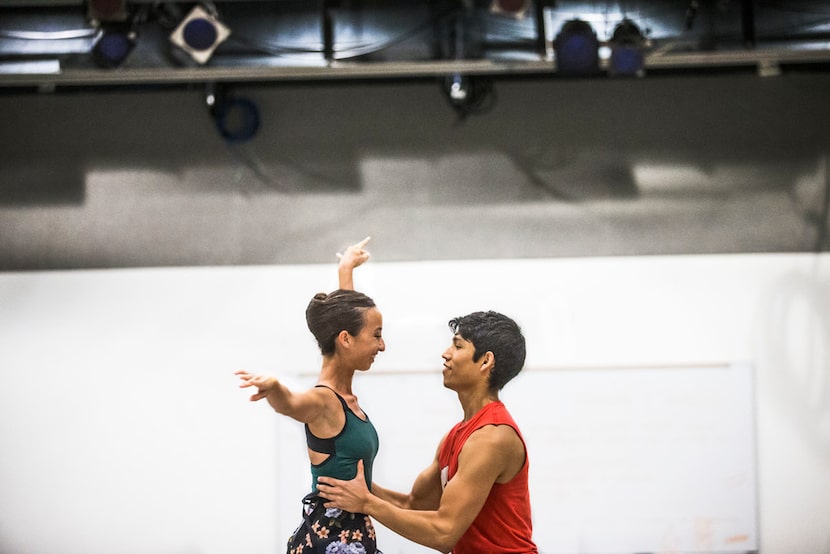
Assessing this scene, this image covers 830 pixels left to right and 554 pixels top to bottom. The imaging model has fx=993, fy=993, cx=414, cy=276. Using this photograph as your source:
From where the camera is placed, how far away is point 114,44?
15.1 feet

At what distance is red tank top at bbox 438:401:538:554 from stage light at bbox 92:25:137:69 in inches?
106

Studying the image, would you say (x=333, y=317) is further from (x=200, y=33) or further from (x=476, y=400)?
(x=200, y=33)

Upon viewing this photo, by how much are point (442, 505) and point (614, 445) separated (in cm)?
288

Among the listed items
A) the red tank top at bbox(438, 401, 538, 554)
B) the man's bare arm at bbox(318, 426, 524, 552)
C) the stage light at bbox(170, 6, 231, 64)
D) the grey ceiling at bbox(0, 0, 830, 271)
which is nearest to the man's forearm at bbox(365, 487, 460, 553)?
the man's bare arm at bbox(318, 426, 524, 552)

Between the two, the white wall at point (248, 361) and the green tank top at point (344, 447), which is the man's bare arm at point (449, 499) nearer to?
the green tank top at point (344, 447)

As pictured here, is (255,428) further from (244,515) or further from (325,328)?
(325,328)

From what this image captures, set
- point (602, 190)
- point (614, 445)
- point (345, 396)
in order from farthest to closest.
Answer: point (602, 190) < point (614, 445) < point (345, 396)

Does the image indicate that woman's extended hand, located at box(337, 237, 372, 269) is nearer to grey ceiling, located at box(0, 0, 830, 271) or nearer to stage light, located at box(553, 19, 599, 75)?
stage light, located at box(553, 19, 599, 75)

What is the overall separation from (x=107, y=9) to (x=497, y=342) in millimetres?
2599

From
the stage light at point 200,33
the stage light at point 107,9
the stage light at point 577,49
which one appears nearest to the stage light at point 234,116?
the stage light at point 200,33

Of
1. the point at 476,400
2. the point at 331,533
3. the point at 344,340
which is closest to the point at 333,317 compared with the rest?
the point at 344,340

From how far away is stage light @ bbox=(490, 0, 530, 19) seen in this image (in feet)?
14.4

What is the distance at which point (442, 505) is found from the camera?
276cm

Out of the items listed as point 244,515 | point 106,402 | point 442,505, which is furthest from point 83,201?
point 442,505
